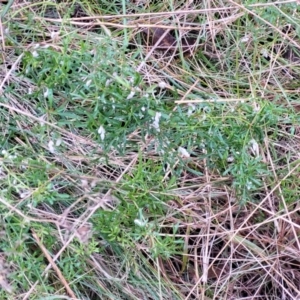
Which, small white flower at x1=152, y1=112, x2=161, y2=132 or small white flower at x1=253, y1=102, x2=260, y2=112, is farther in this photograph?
small white flower at x1=253, y1=102, x2=260, y2=112

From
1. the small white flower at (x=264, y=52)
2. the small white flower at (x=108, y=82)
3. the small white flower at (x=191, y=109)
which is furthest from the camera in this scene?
the small white flower at (x=264, y=52)

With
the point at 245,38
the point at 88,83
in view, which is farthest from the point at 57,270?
the point at 245,38

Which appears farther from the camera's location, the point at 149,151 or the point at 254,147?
the point at 149,151

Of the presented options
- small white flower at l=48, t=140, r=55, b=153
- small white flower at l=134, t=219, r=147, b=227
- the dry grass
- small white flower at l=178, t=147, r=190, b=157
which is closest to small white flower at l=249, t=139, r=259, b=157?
the dry grass

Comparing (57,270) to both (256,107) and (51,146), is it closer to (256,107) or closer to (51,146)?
(51,146)

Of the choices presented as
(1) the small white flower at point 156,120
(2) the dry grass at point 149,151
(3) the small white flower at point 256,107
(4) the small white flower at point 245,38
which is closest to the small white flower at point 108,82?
(2) the dry grass at point 149,151

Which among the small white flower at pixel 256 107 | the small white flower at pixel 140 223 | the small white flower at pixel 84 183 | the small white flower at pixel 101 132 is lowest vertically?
the small white flower at pixel 140 223

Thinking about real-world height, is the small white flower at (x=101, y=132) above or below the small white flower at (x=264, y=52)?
above

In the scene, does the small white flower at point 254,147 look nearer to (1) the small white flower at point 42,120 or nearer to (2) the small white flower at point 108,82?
(2) the small white flower at point 108,82

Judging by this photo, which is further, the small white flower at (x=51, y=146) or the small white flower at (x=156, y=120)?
the small white flower at (x=51, y=146)

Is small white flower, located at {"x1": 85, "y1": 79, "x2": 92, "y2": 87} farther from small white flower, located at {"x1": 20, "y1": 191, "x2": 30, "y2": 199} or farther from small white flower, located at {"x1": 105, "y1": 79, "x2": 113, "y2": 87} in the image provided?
small white flower, located at {"x1": 20, "y1": 191, "x2": 30, "y2": 199}

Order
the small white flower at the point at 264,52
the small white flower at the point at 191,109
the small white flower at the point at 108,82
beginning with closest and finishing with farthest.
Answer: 1. the small white flower at the point at 108,82
2. the small white flower at the point at 191,109
3. the small white flower at the point at 264,52
